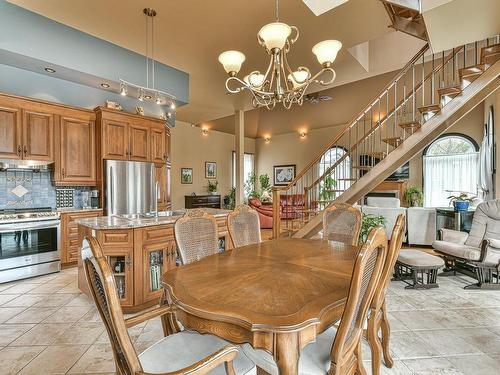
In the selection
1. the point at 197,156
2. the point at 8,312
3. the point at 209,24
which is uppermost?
the point at 209,24

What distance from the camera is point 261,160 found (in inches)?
456

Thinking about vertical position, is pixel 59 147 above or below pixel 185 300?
above

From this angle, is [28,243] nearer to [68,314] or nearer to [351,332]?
[68,314]

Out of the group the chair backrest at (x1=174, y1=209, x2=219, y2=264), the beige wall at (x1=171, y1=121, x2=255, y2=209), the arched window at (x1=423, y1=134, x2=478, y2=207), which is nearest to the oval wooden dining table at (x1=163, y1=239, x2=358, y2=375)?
the chair backrest at (x1=174, y1=209, x2=219, y2=264)

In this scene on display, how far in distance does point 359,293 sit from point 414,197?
25.2 ft

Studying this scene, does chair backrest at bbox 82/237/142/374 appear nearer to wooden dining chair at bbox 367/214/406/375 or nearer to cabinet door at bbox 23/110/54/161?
wooden dining chair at bbox 367/214/406/375

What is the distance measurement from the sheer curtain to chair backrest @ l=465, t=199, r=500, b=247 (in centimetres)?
401

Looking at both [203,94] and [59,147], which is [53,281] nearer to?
[59,147]

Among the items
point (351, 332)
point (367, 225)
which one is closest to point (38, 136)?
point (351, 332)

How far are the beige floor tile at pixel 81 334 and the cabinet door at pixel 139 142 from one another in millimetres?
2928

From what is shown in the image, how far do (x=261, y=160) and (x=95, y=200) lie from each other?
7.80 metres

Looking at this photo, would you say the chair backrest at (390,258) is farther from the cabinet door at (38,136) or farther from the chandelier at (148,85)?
the cabinet door at (38,136)

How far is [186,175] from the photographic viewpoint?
9094 mm

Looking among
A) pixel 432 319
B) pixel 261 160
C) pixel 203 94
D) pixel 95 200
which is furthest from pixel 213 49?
pixel 261 160
